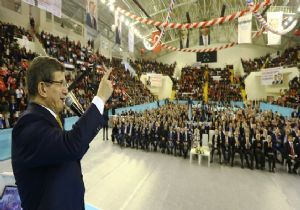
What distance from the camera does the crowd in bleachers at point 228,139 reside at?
7.62 metres

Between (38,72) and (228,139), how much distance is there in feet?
25.0

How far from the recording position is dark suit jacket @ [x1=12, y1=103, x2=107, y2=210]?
4.00 ft

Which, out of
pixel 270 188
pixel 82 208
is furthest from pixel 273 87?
pixel 82 208

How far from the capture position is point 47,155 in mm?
1207

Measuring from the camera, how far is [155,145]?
31.8 ft

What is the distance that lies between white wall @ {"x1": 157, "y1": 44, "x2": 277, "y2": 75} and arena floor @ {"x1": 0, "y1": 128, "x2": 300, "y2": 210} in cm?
2824

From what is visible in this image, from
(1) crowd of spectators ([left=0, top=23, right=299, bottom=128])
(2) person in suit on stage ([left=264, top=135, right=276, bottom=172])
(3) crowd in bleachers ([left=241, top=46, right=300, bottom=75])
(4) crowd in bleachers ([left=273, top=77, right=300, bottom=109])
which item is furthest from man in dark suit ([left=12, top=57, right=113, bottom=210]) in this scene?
(3) crowd in bleachers ([left=241, top=46, right=300, bottom=75])

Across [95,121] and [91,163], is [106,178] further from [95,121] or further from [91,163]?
[95,121]

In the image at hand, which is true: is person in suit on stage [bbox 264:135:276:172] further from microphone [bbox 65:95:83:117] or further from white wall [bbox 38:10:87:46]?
white wall [bbox 38:10:87:46]

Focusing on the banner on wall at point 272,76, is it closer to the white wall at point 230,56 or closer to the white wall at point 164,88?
the white wall at point 164,88

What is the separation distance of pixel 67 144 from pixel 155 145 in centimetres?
863

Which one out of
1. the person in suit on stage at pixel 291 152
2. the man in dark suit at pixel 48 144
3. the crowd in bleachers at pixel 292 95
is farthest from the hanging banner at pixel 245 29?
the man in dark suit at pixel 48 144

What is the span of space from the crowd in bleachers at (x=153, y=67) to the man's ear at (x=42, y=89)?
100 ft

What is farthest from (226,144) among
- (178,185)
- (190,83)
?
(190,83)
